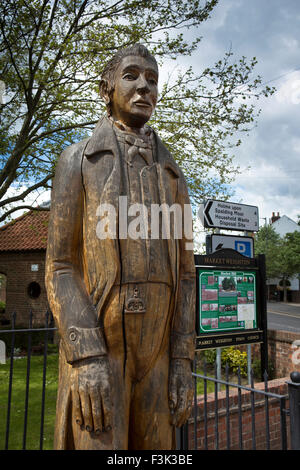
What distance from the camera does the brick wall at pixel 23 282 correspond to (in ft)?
49.5

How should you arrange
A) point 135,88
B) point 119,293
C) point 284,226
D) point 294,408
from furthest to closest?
point 284,226 → point 294,408 → point 135,88 → point 119,293

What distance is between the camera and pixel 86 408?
159 centimetres

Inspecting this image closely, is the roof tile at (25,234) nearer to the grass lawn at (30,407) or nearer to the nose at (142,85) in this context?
the grass lawn at (30,407)

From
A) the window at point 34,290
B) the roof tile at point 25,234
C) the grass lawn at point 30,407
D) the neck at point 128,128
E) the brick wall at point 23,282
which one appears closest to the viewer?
the neck at point 128,128

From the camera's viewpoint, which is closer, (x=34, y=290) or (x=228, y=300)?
(x=228, y=300)

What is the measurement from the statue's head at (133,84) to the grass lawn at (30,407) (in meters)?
4.81

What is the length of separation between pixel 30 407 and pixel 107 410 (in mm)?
5815

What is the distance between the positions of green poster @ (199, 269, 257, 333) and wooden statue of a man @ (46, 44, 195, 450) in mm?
3396

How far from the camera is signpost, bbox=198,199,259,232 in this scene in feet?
18.8

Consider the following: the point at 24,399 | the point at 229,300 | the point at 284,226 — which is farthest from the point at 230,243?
the point at 284,226

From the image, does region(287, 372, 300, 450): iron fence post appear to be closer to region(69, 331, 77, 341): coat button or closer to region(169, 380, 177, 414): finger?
region(169, 380, 177, 414): finger

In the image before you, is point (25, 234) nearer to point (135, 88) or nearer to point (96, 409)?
point (135, 88)

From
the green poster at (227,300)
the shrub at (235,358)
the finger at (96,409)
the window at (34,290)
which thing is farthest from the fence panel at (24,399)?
the window at (34,290)

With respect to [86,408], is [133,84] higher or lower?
higher
